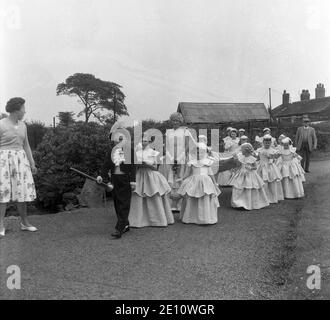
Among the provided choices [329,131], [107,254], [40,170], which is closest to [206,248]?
[107,254]

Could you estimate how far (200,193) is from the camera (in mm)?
7027

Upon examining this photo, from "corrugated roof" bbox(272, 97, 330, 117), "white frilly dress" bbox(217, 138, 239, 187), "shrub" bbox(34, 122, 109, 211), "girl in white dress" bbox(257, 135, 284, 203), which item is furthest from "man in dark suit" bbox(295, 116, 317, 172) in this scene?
"corrugated roof" bbox(272, 97, 330, 117)

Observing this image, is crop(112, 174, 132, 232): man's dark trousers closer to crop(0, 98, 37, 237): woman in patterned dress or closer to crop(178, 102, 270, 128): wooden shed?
crop(0, 98, 37, 237): woman in patterned dress

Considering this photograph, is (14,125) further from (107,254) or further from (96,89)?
(96,89)

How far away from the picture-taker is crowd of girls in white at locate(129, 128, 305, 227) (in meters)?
6.86

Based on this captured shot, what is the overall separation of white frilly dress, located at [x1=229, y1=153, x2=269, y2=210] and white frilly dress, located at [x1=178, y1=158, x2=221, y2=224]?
136 centimetres

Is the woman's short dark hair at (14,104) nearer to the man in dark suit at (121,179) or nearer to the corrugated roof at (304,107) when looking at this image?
the man in dark suit at (121,179)

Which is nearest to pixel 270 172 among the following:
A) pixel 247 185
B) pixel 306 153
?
pixel 247 185

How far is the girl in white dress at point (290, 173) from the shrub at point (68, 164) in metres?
4.49

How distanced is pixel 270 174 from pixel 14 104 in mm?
5935

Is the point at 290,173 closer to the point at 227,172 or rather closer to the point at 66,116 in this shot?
the point at 227,172

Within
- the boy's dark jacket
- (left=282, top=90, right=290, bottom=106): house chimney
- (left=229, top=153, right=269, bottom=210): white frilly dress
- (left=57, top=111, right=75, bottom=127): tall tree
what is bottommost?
(left=229, top=153, right=269, bottom=210): white frilly dress

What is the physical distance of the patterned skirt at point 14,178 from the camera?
5.80 metres
